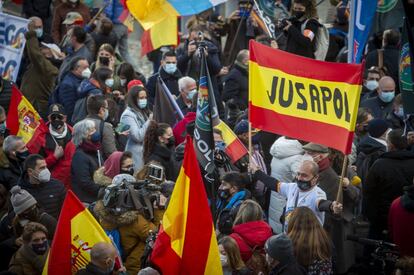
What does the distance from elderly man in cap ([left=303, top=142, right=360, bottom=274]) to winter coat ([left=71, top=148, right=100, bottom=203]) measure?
98.7 inches

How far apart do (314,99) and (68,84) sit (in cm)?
538

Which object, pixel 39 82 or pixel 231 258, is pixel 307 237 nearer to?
pixel 231 258

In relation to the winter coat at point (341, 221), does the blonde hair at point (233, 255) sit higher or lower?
higher

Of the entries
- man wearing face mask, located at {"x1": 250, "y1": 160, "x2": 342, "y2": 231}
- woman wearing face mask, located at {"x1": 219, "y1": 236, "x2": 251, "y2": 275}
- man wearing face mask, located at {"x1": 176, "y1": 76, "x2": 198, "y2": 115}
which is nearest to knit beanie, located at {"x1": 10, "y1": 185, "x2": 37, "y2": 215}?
woman wearing face mask, located at {"x1": 219, "y1": 236, "x2": 251, "y2": 275}

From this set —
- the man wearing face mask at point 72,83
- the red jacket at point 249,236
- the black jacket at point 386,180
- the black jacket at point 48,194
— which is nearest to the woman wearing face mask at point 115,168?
the black jacket at point 48,194

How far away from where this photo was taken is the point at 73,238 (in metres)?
10.7

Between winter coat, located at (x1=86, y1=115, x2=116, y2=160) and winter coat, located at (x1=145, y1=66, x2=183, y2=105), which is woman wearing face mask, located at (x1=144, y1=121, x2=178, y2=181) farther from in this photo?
winter coat, located at (x1=145, y1=66, x2=183, y2=105)

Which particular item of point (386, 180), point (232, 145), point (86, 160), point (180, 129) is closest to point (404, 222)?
point (386, 180)

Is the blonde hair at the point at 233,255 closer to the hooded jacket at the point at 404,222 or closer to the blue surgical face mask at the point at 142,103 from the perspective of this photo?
the hooded jacket at the point at 404,222

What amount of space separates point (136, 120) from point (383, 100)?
324 cm

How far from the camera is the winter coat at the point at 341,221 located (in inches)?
476

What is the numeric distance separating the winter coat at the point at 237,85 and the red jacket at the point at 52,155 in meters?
3.13

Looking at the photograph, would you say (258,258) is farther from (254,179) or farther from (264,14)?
(264,14)

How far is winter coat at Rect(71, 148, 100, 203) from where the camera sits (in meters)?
13.2
